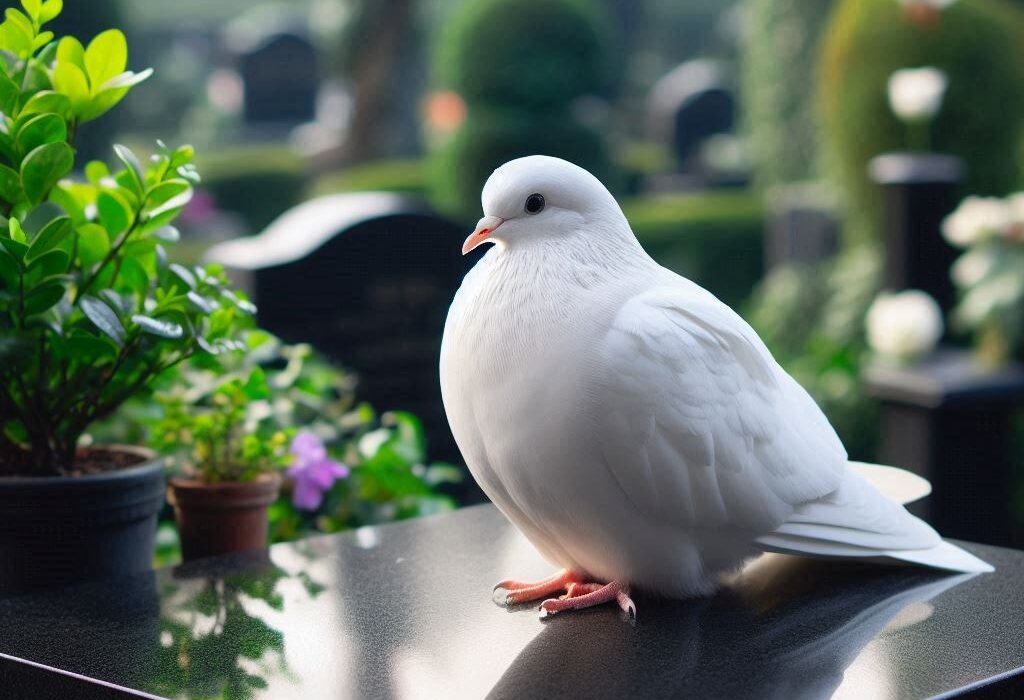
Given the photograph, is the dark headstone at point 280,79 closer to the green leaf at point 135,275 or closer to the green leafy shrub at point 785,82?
the green leafy shrub at point 785,82

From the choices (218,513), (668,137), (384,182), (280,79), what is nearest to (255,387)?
(218,513)

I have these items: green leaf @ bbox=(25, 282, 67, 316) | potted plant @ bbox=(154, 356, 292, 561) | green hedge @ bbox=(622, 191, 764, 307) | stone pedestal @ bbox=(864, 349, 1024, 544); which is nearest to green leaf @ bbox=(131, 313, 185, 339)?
green leaf @ bbox=(25, 282, 67, 316)

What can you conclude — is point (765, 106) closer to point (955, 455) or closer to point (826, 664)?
point (955, 455)

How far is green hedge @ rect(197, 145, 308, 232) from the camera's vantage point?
14.7 m

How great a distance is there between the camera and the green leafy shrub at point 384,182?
14.3m

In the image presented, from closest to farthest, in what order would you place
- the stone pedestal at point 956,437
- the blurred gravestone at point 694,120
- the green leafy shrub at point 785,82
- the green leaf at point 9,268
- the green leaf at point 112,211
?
the green leaf at point 9,268
the green leaf at point 112,211
the stone pedestal at point 956,437
the green leafy shrub at point 785,82
the blurred gravestone at point 694,120

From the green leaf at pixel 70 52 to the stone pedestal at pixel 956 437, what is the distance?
4.60 m

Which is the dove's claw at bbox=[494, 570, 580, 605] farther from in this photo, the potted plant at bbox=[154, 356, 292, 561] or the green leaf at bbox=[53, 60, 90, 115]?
the green leaf at bbox=[53, 60, 90, 115]

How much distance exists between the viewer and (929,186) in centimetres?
668

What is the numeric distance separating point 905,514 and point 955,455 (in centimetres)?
406

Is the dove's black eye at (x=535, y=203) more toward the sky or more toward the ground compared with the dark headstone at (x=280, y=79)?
more toward the ground

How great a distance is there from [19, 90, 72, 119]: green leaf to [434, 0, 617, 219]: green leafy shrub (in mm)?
8904

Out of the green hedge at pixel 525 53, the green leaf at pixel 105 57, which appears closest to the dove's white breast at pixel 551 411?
the green leaf at pixel 105 57

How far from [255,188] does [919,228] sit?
959 cm
